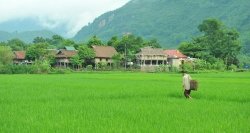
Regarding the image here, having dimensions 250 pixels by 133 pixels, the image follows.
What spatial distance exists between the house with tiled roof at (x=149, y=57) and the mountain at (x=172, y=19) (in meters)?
44.5

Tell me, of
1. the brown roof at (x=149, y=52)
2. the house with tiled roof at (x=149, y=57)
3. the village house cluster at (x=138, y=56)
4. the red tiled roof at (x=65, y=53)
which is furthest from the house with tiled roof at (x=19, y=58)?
the brown roof at (x=149, y=52)

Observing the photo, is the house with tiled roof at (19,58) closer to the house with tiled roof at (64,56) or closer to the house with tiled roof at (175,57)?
the house with tiled roof at (64,56)

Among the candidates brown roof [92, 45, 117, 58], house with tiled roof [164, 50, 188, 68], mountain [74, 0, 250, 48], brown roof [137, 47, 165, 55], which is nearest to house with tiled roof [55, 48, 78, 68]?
brown roof [92, 45, 117, 58]

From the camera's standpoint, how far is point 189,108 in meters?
11.2

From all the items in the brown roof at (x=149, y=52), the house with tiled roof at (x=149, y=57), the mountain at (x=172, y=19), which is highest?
the mountain at (x=172, y=19)

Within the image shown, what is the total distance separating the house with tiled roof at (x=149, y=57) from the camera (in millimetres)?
71625

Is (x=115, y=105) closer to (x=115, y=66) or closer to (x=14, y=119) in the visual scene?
(x=14, y=119)

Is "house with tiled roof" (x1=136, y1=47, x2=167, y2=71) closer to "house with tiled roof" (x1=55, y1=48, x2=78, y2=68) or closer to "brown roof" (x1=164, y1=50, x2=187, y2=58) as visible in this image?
"brown roof" (x1=164, y1=50, x2=187, y2=58)

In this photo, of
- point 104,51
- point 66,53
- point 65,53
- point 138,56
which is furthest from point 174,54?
point 65,53

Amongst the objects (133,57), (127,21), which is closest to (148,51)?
(133,57)

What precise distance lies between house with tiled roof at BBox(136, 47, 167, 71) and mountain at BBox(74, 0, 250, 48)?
44.5 m

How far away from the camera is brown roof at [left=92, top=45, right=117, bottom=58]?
69762 millimetres

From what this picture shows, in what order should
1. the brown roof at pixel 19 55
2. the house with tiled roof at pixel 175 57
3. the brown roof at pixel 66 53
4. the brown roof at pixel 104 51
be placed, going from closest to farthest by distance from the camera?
the brown roof at pixel 104 51 → the brown roof at pixel 66 53 → the house with tiled roof at pixel 175 57 → the brown roof at pixel 19 55

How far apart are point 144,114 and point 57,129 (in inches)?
107
